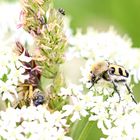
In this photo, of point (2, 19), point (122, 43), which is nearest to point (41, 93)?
point (122, 43)

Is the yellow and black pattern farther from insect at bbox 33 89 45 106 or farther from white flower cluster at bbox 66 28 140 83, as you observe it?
white flower cluster at bbox 66 28 140 83

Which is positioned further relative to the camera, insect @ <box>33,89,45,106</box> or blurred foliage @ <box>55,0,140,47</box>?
blurred foliage @ <box>55,0,140,47</box>

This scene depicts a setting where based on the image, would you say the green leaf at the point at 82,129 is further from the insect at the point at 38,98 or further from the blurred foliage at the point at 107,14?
the blurred foliage at the point at 107,14

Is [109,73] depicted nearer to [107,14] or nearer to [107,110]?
[107,110]

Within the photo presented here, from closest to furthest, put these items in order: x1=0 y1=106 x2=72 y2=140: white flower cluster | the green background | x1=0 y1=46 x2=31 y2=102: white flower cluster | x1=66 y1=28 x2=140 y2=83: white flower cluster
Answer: x1=0 y1=106 x2=72 y2=140: white flower cluster
x1=0 y1=46 x2=31 y2=102: white flower cluster
x1=66 y1=28 x2=140 y2=83: white flower cluster
the green background

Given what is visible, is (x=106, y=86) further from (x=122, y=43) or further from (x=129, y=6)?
(x=129, y=6)

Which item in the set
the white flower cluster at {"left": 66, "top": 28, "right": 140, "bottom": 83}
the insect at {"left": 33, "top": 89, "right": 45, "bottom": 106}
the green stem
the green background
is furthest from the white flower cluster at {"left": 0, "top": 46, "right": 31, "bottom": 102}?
the green background
